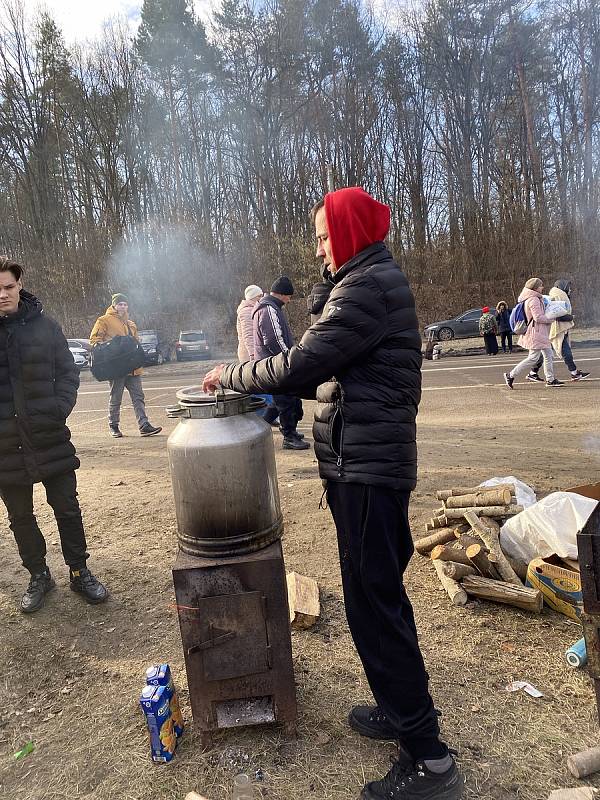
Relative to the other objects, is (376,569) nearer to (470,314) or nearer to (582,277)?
(470,314)

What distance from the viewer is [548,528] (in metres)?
3.49

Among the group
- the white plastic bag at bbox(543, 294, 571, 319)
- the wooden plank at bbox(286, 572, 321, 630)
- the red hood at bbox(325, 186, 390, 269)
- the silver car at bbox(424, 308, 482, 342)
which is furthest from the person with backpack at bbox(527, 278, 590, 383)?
the silver car at bbox(424, 308, 482, 342)

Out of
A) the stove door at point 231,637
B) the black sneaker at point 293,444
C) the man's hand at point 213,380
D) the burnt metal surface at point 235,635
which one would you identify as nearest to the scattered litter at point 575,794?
the burnt metal surface at point 235,635

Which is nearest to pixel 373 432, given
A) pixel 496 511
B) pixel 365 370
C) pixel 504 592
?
pixel 365 370

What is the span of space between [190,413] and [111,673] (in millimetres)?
1709

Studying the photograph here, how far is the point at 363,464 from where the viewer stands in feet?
6.78

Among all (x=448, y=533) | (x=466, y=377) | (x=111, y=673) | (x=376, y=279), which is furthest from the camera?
(x=466, y=377)

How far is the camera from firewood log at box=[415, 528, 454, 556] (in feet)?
13.2

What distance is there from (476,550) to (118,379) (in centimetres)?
602

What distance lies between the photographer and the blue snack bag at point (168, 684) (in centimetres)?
246

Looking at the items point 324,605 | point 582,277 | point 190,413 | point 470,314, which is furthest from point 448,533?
point 582,277

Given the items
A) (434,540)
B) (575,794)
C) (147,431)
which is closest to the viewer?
(575,794)

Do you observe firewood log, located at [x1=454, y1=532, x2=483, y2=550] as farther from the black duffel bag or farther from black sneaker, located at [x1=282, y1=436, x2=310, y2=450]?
the black duffel bag

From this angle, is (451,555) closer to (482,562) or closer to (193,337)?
(482,562)
